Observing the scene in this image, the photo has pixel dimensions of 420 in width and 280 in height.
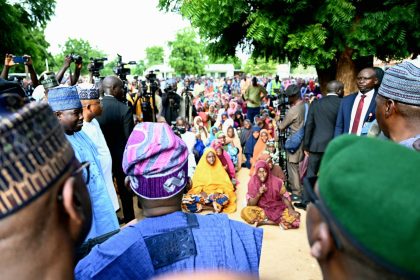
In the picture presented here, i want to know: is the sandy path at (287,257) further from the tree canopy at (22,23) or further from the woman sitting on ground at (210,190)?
the tree canopy at (22,23)

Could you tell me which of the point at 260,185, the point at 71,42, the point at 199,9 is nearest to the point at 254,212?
the point at 260,185

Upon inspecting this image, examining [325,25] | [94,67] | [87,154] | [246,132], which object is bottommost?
[246,132]

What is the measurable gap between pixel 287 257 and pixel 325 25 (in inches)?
114


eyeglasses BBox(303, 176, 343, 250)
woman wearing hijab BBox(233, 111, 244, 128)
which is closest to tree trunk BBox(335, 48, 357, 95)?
eyeglasses BBox(303, 176, 343, 250)

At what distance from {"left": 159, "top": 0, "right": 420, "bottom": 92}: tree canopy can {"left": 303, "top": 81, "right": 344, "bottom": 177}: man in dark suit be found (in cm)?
44

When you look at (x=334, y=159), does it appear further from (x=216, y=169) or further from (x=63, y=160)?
(x=216, y=169)

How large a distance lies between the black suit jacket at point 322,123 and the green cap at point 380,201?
386 cm

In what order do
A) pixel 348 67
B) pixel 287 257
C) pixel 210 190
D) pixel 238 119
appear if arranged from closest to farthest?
pixel 287 257 → pixel 348 67 → pixel 210 190 → pixel 238 119

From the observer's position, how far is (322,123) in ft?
14.6

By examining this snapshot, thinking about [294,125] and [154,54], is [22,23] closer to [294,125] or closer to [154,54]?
[294,125]

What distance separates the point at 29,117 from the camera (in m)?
0.77

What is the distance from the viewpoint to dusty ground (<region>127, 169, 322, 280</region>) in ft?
11.7

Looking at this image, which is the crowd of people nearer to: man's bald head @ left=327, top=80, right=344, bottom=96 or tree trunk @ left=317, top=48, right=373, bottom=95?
man's bald head @ left=327, top=80, right=344, bottom=96

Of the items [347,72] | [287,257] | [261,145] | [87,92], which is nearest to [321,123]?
[347,72]
